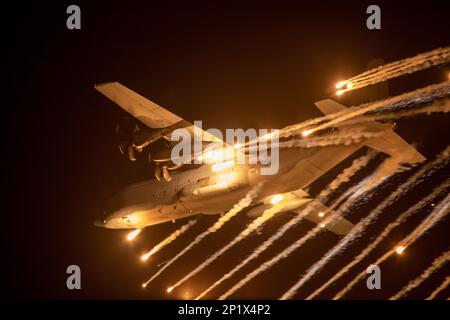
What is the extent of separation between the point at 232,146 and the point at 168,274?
7.25 m

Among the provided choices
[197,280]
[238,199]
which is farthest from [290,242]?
[238,199]

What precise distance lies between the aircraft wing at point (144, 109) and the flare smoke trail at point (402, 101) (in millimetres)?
3719

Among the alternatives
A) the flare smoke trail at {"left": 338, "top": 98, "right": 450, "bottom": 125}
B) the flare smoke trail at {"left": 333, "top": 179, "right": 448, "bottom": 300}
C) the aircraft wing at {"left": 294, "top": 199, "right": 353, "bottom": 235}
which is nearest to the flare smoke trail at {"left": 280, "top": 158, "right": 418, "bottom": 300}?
the aircraft wing at {"left": 294, "top": 199, "right": 353, "bottom": 235}

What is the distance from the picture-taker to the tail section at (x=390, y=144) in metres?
13.3

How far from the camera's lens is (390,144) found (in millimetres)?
13977

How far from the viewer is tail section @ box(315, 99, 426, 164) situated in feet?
43.7

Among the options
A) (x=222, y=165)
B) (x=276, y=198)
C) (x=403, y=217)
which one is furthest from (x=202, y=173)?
(x=403, y=217)

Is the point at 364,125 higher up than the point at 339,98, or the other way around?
the point at 339,98

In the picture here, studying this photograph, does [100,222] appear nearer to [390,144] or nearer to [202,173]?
[202,173]

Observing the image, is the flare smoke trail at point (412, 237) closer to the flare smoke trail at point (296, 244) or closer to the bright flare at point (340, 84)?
the flare smoke trail at point (296, 244)

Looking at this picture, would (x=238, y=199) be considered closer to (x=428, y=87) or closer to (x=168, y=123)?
(x=168, y=123)

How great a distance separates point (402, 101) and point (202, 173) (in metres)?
6.45

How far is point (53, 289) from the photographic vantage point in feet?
68.0
